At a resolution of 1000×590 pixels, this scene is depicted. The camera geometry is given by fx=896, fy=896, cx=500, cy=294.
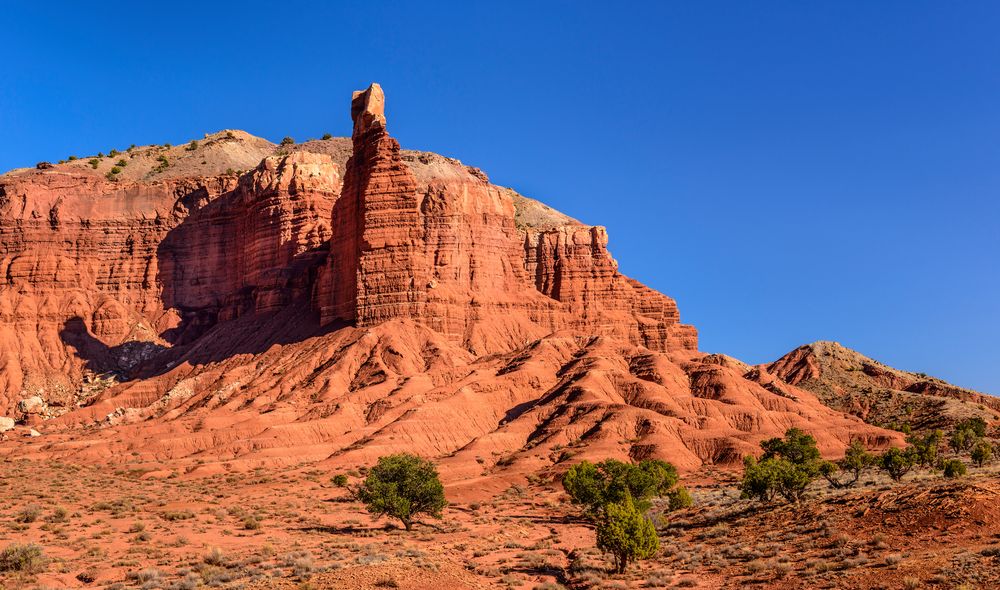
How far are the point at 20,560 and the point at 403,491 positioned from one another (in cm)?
2116

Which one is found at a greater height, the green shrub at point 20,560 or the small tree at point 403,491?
the small tree at point 403,491

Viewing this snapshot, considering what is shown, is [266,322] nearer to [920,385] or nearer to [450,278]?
[450,278]

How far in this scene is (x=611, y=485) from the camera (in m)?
52.1

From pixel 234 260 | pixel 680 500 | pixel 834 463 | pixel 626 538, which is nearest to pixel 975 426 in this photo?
pixel 834 463

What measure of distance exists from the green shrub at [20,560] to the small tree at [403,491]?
60.5ft

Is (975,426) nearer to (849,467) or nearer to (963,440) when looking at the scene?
(963,440)

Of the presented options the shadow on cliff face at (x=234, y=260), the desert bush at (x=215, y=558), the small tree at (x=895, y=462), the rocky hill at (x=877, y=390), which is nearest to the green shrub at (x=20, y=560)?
the desert bush at (x=215, y=558)

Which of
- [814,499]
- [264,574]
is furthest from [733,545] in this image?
[264,574]

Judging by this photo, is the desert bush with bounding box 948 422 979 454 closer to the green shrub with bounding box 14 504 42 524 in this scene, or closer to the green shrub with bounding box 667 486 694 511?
the green shrub with bounding box 667 486 694 511

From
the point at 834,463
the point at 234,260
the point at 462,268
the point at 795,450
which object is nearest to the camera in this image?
the point at 795,450

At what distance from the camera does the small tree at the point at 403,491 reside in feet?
161

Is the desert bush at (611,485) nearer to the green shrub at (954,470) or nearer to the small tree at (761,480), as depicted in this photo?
the small tree at (761,480)

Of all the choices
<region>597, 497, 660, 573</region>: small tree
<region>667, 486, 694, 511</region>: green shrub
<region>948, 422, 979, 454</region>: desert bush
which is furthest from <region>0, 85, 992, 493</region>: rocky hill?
<region>597, 497, 660, 573</region>: small tree

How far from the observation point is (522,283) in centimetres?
11994
